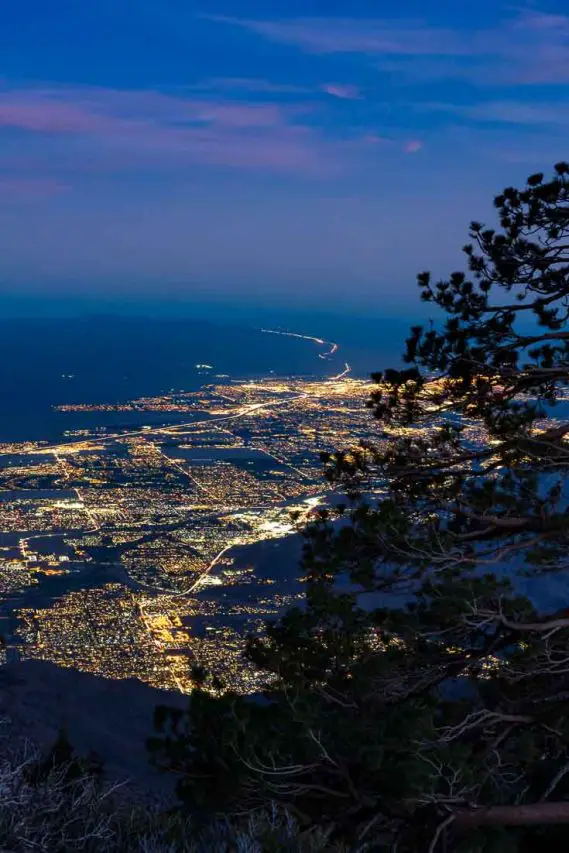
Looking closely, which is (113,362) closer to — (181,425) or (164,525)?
(181,425)

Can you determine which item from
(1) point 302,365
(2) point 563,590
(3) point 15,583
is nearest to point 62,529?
(3) point 15,583

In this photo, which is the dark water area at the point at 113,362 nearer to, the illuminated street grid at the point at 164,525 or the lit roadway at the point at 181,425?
the lit roadway at the point at 181,425

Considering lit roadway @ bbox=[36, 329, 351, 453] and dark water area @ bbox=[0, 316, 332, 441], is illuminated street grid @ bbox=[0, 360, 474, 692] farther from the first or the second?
dark water area @ bbox=[0, 316, 332, 441]

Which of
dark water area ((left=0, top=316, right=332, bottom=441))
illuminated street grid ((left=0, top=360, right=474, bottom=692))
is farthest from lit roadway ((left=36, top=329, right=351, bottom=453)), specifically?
dark water area ((left=0, top=316, right=332, bottom=441))

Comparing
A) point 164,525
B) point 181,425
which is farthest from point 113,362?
point 164,525

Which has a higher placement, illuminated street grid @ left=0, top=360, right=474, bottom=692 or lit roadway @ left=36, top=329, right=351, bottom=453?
illuminated street grid @ left=0, top=360, right=474, bottom=692

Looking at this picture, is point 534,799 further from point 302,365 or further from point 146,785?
point 302,365
